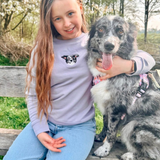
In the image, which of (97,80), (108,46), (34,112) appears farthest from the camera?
(34,112)

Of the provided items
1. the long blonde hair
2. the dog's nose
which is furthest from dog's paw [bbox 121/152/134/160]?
the dog's nose

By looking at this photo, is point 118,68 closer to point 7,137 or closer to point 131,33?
point 131,33

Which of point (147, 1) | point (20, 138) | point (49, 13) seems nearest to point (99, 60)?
point (49, 13)

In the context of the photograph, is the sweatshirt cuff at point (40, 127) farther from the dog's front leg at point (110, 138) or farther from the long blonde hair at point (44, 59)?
the dog's front leg at point (110, 138)

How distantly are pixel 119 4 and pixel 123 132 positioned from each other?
2995 mm

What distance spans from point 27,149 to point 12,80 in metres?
0.90

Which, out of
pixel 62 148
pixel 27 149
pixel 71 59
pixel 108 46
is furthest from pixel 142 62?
pixel 27 149

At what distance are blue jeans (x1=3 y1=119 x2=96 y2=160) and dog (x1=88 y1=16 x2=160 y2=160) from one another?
0.17m

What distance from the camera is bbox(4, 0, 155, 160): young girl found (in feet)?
5.47

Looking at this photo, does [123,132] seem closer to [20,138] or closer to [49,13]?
[20,138]

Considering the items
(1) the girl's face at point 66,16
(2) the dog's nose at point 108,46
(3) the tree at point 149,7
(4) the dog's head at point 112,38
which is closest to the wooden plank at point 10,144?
(4) the dog's head at point 112,38

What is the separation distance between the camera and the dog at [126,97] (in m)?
1.58

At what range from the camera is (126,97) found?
1.67m

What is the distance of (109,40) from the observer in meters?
1.56
